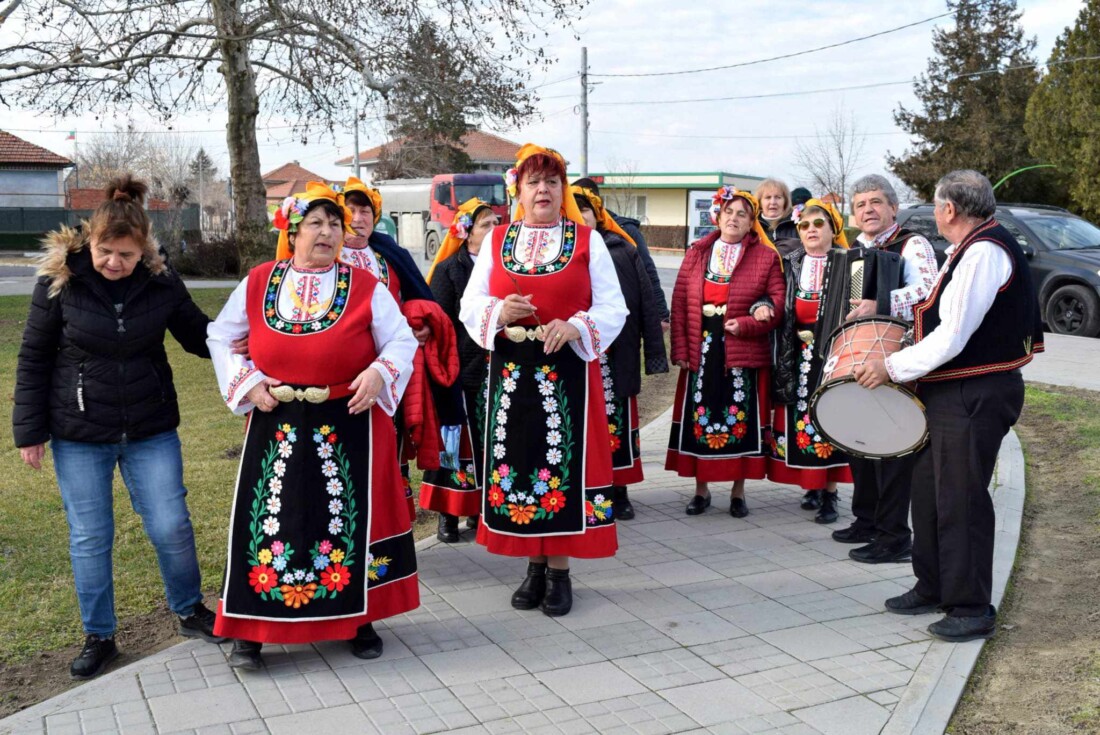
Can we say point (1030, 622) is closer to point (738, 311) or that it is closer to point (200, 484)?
point (738, 311)

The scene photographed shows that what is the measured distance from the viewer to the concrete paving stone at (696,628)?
478cm

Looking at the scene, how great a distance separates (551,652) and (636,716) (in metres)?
0.72

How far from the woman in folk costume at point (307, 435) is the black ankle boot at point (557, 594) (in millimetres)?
972

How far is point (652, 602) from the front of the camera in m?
5.26

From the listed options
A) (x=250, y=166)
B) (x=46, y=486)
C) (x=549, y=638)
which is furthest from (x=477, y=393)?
(x=250, y=166)

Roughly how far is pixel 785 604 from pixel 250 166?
15206 millimetres

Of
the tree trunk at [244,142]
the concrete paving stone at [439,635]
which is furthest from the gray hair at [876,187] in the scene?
the tree trunk at [244,142]

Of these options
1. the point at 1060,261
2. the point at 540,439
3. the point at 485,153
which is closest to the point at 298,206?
the point at 540,439

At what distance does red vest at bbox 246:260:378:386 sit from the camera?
428 centimetres

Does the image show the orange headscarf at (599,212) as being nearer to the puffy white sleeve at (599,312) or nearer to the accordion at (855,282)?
the puffy white sleeve at (599,312)

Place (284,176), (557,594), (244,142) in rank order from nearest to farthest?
(557,594) → (244,142) → (284,176)

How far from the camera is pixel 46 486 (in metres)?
7.49

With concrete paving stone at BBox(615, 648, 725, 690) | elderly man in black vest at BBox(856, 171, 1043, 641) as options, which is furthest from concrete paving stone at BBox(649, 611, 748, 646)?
elderly man in black vest at BBox(856, 171, 1043, 641)

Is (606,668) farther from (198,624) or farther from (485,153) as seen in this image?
(485,153)
